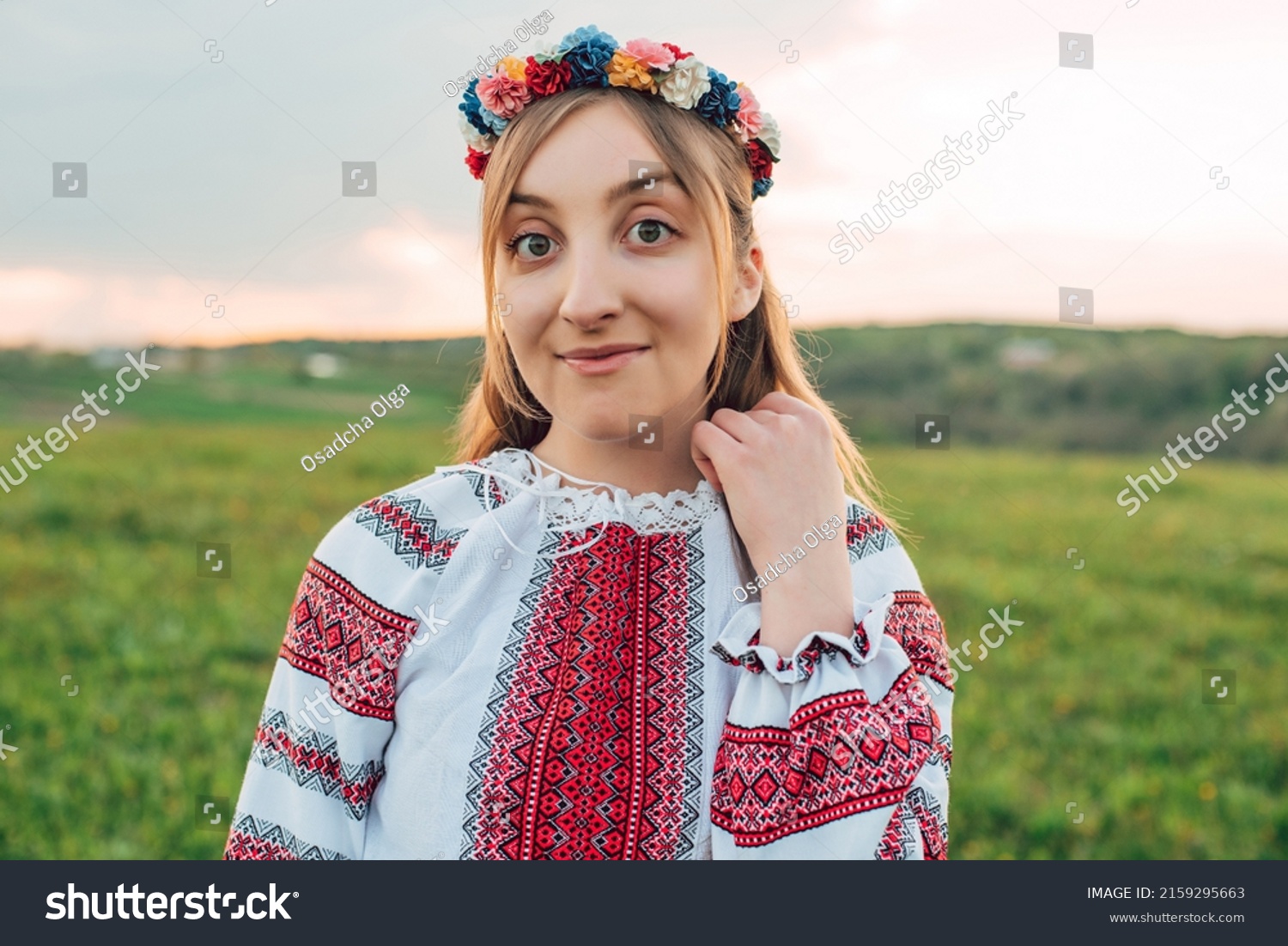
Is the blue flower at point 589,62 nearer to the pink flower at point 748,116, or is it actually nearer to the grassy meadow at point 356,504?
the pink flower at point 748,116

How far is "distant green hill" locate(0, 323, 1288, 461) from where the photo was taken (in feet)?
31.7

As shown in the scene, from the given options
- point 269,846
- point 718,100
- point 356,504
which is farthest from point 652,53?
point 356,504

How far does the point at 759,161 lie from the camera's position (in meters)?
2.29

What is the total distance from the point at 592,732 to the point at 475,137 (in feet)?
3.70

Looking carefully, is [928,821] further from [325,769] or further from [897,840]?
[325,769]

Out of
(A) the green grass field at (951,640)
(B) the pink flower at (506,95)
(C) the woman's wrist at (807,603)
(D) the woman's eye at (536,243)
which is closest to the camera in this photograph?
(C) the woman's wrist at (807,603)

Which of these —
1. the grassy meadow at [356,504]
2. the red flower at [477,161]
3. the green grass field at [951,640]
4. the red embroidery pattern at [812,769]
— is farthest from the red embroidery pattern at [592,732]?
the green grass field at [951,640]

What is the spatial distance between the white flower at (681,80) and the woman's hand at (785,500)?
563mm

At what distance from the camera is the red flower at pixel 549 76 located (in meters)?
2.06

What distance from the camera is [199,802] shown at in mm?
4211

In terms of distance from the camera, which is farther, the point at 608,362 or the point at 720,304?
the point at 720,304

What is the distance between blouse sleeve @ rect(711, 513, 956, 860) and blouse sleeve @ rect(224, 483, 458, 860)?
1.80ft

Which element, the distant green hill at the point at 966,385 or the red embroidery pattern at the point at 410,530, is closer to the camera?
the red embroidery pattern at the point at 410,530

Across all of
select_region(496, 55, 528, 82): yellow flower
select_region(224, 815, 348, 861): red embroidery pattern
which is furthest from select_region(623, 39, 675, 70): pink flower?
select_region(224, 815, 348, 861): red embroidery pattern
